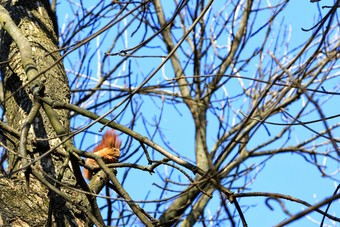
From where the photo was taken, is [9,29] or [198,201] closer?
[9,29]

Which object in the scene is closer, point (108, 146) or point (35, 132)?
point (35, 132)

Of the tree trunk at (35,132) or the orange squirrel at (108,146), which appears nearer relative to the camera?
the tree trunk at (35,132)

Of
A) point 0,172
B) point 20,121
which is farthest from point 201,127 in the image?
point 0,172

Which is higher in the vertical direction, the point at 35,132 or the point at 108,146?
the point at 108,146

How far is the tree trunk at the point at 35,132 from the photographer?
5.97 ft

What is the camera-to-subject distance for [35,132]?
2227 millimetres

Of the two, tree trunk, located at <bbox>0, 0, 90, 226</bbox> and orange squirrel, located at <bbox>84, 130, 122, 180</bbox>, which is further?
orange squirrel, located at <bbox>84, 130, 122, 180</bbox>

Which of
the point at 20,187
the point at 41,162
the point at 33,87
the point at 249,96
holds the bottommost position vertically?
the point at 20,187

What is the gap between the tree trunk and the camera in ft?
5.97

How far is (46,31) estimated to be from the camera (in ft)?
9.07

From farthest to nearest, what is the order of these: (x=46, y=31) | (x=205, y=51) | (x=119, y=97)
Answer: (x=205, y=51)
(x=119, y=97)
(x=46, y=31)

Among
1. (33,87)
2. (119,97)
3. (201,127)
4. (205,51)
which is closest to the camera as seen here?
(33,87)

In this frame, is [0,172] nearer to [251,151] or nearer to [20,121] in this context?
[20,121]

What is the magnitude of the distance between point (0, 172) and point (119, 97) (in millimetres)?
2280
